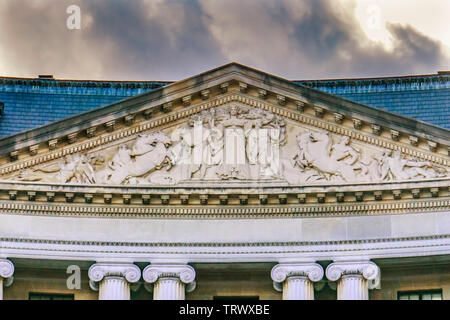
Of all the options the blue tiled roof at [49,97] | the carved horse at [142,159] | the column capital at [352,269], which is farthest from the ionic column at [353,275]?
the blue tiled roof at [49,97]

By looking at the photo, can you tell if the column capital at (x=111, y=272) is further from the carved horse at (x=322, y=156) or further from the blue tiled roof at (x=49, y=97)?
the blue tiled roof at (x=49, y=97)

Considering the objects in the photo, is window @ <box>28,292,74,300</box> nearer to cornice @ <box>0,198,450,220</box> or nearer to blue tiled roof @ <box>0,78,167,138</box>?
cornice @ <box>0,198,450,220</box>

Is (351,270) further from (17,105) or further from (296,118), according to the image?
(17,105)

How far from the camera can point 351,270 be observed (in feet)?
166

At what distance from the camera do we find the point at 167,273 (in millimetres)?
50781

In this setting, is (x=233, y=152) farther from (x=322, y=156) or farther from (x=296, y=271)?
(x=296, y=271)

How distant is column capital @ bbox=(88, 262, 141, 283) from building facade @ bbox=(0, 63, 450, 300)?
2.1 inches

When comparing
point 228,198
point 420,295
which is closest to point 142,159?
point 228,198

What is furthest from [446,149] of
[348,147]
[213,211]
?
[213,211]

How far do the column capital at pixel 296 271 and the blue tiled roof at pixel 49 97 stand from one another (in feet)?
37.4

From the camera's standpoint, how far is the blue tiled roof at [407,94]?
185ft

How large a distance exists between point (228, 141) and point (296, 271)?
5.14 meters
